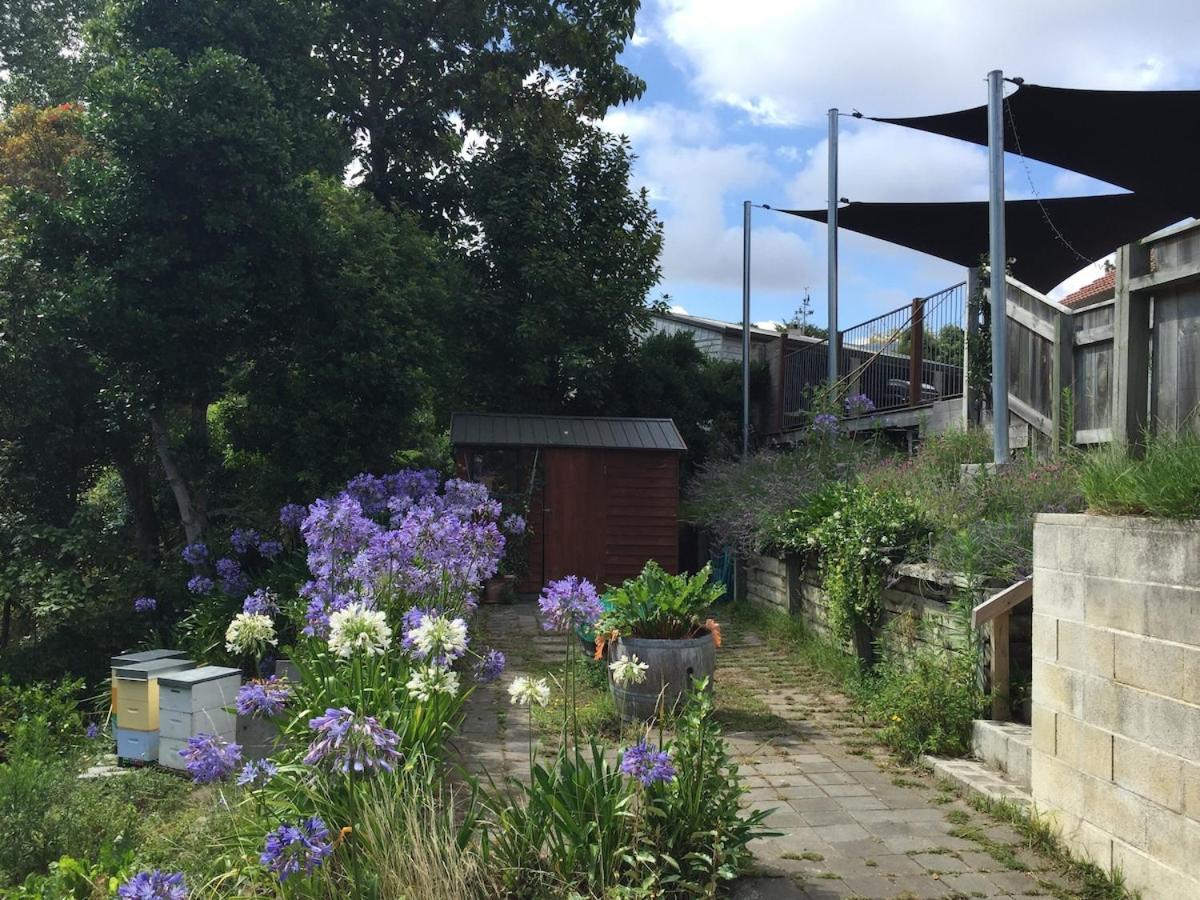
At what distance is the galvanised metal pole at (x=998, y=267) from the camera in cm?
655

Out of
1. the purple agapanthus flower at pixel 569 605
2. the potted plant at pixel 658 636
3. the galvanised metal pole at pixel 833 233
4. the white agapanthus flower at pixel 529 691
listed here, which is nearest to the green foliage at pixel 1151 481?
the purple agapanthus flower at pixel 569 605

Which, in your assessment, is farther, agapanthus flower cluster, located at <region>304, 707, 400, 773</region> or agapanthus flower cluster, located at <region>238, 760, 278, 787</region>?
agapanthus flower cluster, located at <region>238, 760, 278, 787</region>

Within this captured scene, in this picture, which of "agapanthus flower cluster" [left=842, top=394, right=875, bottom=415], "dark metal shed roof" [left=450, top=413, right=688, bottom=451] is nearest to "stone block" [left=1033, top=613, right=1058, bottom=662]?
"agapanthus flower cluster" [left=842, top=394, right=875, bottom=415]

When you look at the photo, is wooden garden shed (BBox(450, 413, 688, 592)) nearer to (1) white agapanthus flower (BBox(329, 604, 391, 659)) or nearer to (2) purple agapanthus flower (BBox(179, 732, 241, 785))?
(1) white agapanthus flower (BBox(329, 604, 391, 659))

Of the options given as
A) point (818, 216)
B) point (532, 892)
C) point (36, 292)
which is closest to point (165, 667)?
point (532, 892)

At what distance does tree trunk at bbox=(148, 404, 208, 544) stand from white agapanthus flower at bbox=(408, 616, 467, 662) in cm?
703

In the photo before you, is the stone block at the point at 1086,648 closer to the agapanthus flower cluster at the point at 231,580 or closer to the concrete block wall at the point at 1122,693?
the concrete block wall at the point at 1122,693

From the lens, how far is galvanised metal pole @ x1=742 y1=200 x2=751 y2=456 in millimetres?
14858

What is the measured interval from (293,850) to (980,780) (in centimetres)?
333

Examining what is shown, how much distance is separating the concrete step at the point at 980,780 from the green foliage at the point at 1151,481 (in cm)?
143

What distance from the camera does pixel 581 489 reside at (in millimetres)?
11891

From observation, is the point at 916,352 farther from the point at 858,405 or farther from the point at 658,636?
the point at 658,636

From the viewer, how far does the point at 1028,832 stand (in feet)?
12.6

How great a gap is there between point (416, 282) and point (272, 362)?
2.16 m
